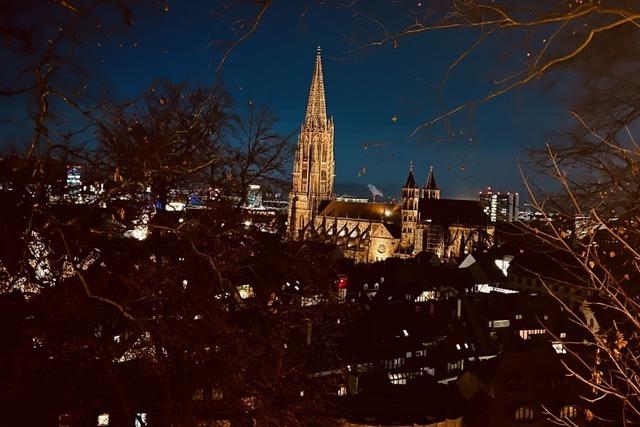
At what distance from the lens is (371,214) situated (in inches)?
2886

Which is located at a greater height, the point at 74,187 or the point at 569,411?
the point at 74,187

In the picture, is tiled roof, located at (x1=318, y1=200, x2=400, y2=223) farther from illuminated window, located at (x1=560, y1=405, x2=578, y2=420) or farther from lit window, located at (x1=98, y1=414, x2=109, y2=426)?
lit window, located at (x1=98, y1=414, x2=109, y2=426)

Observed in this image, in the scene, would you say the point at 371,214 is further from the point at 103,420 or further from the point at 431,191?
the point at 103,420

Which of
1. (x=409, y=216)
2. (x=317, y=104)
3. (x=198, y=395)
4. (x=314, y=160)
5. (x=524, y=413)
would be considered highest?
(x=317, y=104)

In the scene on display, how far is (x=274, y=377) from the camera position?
1159 cm

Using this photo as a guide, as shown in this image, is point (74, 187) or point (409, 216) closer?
point (74, 187)

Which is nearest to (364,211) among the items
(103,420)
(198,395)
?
(198,395)

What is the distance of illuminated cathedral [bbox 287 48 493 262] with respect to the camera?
67.9 metres

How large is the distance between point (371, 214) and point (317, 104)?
16.0 metres

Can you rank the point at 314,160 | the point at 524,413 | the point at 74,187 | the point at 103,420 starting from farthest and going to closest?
the point at 314,160 < the point at 524,413 < the point at 103,420 < the point at 74,187

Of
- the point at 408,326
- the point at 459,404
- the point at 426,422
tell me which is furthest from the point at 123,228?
the point at 408,326

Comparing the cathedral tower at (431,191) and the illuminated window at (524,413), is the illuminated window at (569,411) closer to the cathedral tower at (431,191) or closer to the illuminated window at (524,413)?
the illuminated window at (524,413)

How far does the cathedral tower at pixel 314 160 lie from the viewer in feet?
246

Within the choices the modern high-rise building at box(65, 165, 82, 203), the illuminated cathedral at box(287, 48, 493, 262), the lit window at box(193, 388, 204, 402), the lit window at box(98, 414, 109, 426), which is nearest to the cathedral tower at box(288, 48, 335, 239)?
the illuminated cathedral at box(287, 48, 493, 262)
